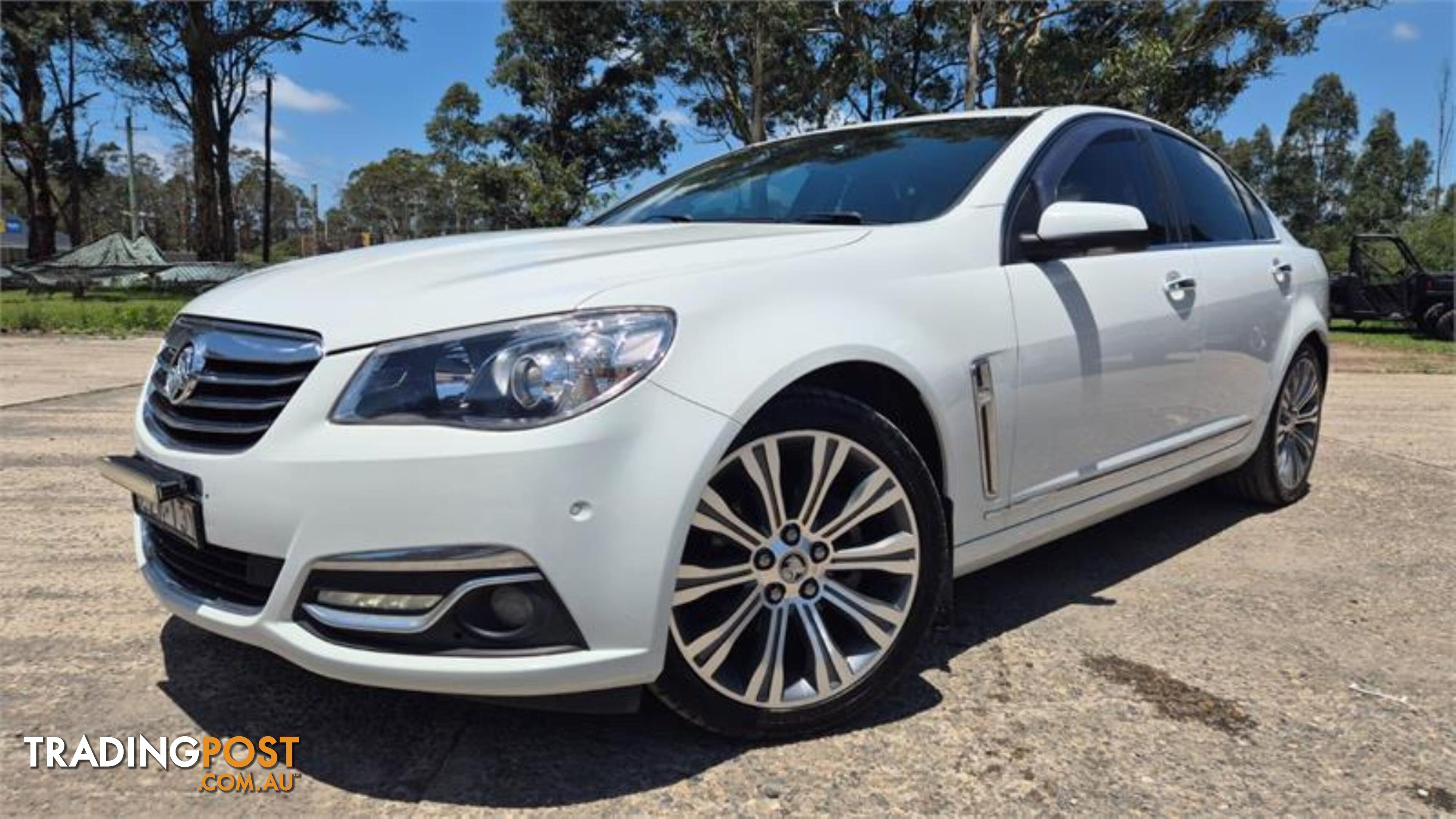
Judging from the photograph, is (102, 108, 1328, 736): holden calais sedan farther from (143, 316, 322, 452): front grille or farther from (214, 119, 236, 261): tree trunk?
(214, 119, 236, 261): tree trunk

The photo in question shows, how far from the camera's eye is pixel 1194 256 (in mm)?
3500

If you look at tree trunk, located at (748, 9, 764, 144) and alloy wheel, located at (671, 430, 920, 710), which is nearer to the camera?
alloy wheel, located at (671, 430, 920, 710)

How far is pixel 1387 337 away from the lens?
59.5 ft

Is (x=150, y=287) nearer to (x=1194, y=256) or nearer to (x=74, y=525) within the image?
(x=74, y=525)

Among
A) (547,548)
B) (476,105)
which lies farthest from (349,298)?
(476,105)

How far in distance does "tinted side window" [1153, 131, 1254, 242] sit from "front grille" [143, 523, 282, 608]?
3181mm

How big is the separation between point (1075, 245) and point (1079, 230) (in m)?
0.08

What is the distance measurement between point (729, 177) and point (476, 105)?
34.7m

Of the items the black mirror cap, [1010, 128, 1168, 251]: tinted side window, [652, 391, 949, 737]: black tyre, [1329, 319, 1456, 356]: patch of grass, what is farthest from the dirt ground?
[1329, 319, 1456, 356]: patch of grass

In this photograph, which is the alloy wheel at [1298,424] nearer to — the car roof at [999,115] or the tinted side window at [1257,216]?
the tinted side window at [1257,216]

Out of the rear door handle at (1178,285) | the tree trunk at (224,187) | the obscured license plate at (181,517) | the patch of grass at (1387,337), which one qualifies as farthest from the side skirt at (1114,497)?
the tree trunk at (224,187)

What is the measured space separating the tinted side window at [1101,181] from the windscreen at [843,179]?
0.17 meters

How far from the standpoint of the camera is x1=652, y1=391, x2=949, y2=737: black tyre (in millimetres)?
2107

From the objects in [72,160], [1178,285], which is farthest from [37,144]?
[1178,285]
